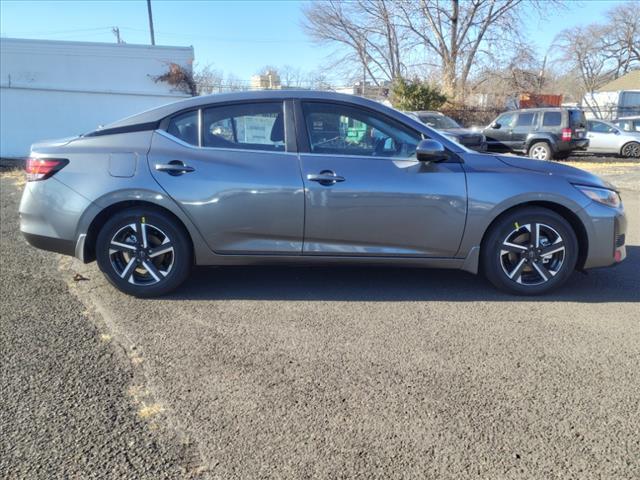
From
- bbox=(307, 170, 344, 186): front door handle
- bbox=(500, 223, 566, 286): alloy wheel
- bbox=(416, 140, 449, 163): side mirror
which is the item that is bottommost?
bbox=(500, 223, 566, 286): alloy wheel

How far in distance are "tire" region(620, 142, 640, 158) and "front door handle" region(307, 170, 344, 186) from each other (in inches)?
750

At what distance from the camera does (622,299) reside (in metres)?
4.45

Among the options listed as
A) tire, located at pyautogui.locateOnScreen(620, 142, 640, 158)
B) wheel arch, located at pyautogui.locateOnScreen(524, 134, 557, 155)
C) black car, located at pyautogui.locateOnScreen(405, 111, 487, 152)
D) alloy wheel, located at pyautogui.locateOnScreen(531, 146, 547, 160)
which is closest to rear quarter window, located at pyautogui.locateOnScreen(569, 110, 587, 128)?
wheel arch, located at pyautogui.locateOnScreen(524, 134, 557, 155)

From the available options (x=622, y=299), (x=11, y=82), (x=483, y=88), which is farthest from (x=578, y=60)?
(x=622, y=299)

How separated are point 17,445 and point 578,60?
7621 centimetres

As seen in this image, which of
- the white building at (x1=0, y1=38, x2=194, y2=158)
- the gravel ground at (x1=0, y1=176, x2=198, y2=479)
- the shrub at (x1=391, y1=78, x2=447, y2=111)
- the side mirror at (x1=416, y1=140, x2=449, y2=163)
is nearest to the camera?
the gravel ground at (x1=0, y1=176, x2=198, y2=479)

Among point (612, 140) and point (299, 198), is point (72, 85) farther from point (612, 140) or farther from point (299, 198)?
point (612, 140)

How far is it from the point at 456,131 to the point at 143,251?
14255mm

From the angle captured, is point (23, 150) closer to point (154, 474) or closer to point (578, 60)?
point (154, 474)

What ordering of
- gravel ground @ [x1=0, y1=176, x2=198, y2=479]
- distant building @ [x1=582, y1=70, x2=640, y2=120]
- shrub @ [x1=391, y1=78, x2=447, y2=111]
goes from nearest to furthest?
gravel ground @ [x1=0, y1=176, x2=198, y2=479], shrub @ [x1=391, y1=78, x2=447, y2=111], distant building @ [x1=582, y1=70, x2=640, y2=120]

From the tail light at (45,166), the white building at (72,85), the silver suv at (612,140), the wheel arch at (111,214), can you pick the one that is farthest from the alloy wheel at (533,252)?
the silver suv at (612,140)

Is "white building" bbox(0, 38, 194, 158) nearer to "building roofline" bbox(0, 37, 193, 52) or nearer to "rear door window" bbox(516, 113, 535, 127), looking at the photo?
"building roofline" bbox(0, 37, 193, 52)

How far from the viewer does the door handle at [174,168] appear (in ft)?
13.8

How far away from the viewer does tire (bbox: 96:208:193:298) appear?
4.29 m
